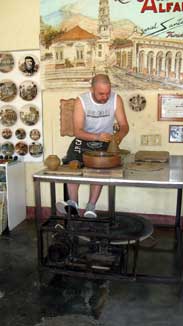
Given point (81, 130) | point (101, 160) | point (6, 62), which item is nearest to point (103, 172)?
point (101, 160)

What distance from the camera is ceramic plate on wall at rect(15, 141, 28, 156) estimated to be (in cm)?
360

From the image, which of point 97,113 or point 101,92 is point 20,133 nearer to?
point 97,113

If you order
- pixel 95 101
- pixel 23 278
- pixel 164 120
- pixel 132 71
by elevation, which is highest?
pixel 132 71

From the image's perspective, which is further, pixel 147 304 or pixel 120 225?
pixel 120 225

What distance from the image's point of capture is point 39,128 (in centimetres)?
354

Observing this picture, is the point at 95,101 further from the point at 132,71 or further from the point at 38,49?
the point at 38,49

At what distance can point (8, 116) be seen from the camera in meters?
3.59

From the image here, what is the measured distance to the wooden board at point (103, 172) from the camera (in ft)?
7.16

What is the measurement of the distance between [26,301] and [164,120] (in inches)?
81.9

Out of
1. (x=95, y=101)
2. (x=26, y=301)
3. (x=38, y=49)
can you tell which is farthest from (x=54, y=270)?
(x=38, y=49)

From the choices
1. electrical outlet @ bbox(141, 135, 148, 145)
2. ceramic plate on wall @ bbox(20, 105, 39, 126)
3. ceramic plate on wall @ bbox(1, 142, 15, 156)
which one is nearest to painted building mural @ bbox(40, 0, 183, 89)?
ceramic plate on wall @ bbox(20, 105, 39, 126)

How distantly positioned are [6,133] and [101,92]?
1489 mm

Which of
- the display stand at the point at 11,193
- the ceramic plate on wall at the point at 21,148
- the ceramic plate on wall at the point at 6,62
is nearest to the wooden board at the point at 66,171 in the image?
the display stand at the point at 11,193

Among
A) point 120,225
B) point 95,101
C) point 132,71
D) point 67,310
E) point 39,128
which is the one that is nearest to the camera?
point 67,310
